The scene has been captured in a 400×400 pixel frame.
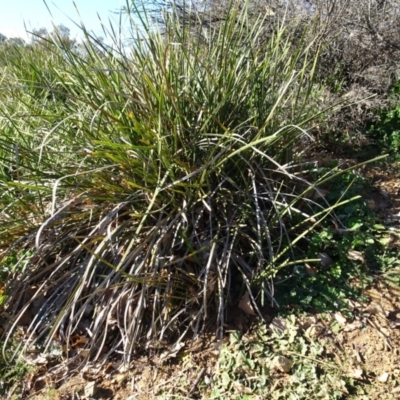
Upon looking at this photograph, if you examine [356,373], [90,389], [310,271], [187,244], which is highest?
[187,244]

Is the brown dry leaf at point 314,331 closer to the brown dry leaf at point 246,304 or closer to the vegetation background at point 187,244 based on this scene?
the vegetation background at point 187,244

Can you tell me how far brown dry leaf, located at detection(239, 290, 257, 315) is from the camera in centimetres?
220

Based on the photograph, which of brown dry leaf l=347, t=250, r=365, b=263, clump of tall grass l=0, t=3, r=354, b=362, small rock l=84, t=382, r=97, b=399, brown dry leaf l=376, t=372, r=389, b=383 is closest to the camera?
brown dry leaf l=376, t=372, r=389, b=383

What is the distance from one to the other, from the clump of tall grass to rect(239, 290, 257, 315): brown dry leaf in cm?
6

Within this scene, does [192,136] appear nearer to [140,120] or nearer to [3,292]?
[140,120]

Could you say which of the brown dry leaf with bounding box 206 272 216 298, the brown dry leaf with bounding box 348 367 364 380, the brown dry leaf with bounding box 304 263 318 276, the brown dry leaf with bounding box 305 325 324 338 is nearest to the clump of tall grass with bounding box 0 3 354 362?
the brown dry leaf with bounding box 206 272 216 298

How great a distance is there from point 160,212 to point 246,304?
0.66m

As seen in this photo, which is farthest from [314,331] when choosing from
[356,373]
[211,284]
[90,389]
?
[90,389]

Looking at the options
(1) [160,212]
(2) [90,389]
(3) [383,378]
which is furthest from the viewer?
(1) [160,212]

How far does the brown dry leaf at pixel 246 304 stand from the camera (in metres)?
2.20

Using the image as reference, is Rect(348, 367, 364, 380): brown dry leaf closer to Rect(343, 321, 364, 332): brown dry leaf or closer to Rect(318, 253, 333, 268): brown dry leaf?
Rect(343, 321, 364, 332): brown dry leaf

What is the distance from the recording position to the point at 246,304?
2.21m

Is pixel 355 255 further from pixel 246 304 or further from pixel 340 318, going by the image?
pixel 246 304

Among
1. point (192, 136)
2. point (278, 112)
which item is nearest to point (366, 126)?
point (278, 112)
